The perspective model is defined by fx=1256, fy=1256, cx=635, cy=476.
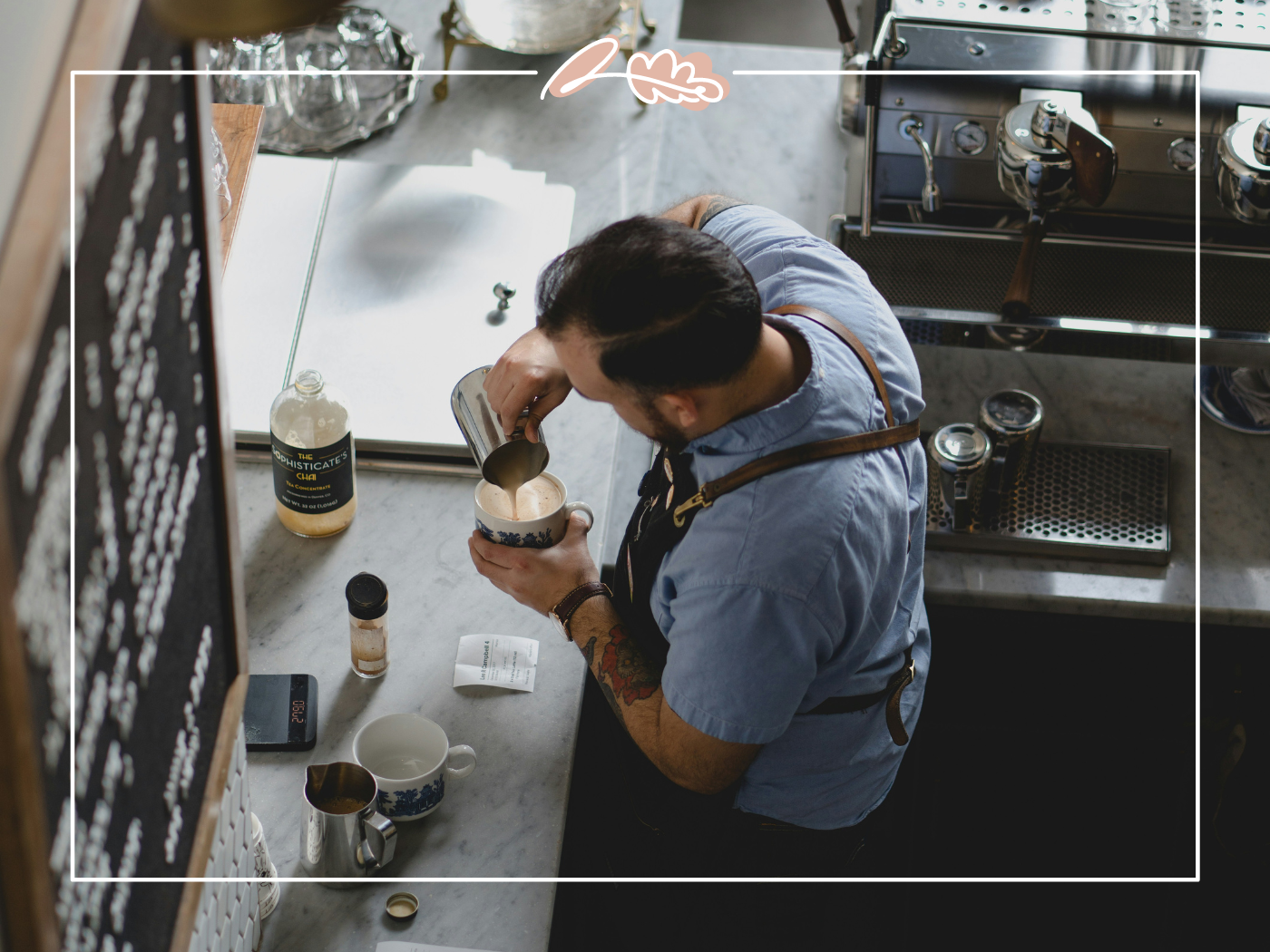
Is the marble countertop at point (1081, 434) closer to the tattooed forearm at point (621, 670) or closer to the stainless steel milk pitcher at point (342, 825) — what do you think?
the tattooed forearm at point (621, 670)

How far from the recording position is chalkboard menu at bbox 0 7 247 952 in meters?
0.62

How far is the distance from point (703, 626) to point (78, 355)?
2.53ft

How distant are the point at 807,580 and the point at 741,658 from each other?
10 cm

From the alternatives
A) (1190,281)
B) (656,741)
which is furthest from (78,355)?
(1190,281)

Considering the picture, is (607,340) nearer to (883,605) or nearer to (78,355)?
(883,605)

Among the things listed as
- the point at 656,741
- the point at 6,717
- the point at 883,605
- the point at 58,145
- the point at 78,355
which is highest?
the point at 58,145

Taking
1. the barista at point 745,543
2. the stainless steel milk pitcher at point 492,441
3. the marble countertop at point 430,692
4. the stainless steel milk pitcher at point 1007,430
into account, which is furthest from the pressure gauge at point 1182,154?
the stainless steel milk pitcher at point 492,441

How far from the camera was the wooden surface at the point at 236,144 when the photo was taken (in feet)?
5.71

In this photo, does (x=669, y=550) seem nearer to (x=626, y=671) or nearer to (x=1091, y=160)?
(x=626, y=671)

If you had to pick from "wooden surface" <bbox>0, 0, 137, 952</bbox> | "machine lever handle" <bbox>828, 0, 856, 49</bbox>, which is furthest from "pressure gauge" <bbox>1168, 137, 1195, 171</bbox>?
"wooden surface" <bbox>0, 0, 137, 952</bbox>

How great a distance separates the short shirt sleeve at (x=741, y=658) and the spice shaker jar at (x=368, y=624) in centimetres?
46

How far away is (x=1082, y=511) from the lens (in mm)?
2090

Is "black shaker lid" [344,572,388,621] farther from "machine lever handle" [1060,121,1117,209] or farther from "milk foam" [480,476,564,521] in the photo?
"machine lever handle" [1060,121,1117,209]

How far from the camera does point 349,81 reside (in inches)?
96.8
